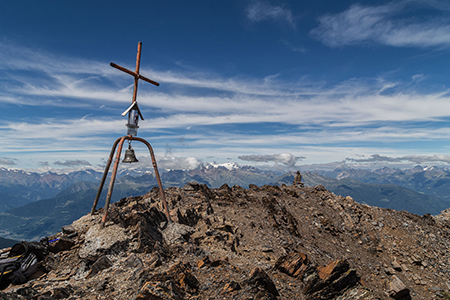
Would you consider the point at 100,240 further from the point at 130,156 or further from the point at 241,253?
the point at 241,253

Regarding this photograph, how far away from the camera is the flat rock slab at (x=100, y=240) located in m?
12.2

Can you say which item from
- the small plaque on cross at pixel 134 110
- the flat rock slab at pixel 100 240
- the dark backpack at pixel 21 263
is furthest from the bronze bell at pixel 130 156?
the dark backpack at pixel 21 263

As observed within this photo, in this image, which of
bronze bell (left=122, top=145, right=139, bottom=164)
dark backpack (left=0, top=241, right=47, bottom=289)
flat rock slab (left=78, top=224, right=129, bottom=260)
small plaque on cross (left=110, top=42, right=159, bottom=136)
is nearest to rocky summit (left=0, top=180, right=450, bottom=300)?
flat rock slab (left=78, top=224, right=129, bottom=260)

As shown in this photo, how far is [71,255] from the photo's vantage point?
1284 cm

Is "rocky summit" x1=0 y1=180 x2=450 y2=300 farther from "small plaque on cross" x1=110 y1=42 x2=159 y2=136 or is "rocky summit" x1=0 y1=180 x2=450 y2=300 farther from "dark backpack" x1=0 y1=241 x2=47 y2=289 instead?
"small plaque on cross" x1=110 y1=42 x2=159 y2=136

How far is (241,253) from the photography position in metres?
17.8

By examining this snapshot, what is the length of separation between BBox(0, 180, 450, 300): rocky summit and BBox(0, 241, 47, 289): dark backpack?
0.36 metres

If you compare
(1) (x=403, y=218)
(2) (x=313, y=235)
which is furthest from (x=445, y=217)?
(2) (x=313, y=235)

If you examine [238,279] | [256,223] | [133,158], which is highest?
[133,158]

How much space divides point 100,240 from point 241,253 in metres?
10.7

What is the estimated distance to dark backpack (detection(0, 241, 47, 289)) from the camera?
10.7 m

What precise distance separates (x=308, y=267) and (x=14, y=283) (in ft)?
53.2

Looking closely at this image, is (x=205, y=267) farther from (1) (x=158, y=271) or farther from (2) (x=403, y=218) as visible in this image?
(2) (x=403, y=218)

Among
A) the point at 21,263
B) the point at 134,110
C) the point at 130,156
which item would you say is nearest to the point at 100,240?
the point at 21,263
